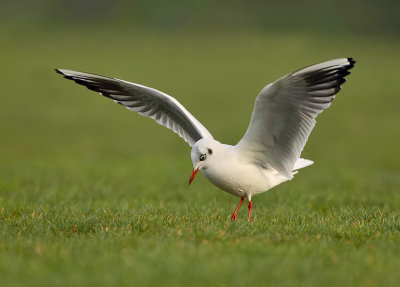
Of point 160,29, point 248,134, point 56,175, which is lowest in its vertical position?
point 56,175

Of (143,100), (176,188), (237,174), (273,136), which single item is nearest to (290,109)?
(273,136)

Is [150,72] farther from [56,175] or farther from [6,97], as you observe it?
[56,175]

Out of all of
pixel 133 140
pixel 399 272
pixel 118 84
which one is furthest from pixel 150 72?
pixel 399 272

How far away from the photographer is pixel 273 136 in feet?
24.2

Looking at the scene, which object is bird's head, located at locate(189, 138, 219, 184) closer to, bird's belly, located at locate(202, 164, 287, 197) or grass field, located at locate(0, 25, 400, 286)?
bird's belly, located at locate(202, 164, 287, 197)

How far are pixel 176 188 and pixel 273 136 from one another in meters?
4.78

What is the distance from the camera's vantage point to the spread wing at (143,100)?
334 inches

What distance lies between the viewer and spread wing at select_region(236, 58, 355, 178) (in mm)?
6852

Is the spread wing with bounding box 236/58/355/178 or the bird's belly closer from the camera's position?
the spread wing with bounding box 236/58/355/178

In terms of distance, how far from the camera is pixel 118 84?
8586 mm

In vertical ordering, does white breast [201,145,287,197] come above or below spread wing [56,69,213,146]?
below

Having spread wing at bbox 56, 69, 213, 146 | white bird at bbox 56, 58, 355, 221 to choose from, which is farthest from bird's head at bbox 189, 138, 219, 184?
spread wing at bbox 56, 69, 213, 146

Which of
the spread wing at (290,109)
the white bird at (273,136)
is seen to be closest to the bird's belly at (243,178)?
the white bird at (273,136)

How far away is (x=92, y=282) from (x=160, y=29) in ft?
146
